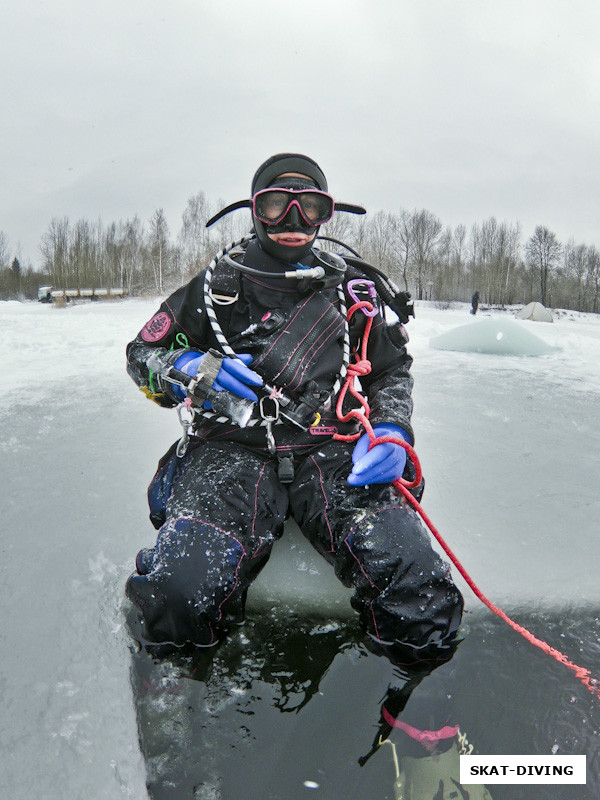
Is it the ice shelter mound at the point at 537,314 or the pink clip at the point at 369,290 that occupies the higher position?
the ice shelter mound at the point at 537,314

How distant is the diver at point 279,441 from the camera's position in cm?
144

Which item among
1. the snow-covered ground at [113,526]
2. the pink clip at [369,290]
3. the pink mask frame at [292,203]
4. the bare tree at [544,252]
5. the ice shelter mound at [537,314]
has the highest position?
the bare tree at [544,252]

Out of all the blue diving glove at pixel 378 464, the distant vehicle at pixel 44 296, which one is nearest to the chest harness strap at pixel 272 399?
the blue diving glove at pixel 378 464

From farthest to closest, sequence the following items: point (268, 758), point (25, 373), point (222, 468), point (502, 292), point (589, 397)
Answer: point (502, 292)
point (25, 373)
point (589, 397)
point (222, 468)
point (268, 758)

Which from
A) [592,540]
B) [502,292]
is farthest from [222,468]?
[502,292]

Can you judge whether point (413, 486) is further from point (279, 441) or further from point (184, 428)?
point (184, 428)

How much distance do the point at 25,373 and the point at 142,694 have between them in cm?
441

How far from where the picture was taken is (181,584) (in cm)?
141

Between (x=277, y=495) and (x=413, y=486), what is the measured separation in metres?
0.45

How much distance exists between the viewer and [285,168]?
6.55ft

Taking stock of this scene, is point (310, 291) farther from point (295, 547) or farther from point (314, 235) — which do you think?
point (295, 547)

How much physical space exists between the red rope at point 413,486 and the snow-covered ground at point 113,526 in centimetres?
13

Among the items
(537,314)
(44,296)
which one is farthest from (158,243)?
(537,314)

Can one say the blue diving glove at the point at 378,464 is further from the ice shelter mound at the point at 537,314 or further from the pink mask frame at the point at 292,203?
the ice shelter mound at the point at 537,314
